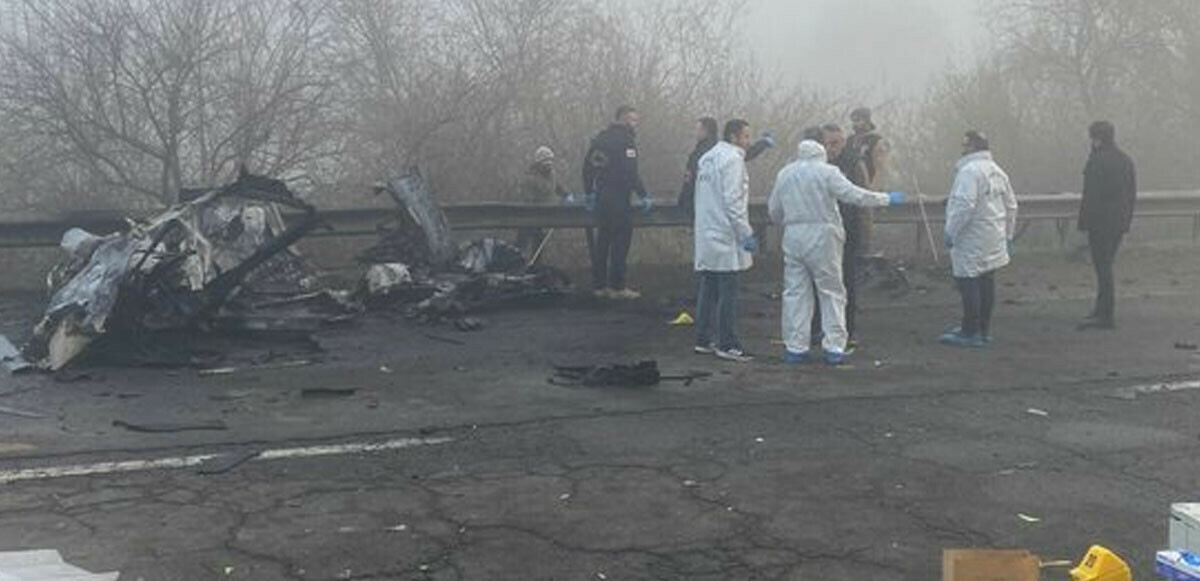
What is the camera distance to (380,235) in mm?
12211

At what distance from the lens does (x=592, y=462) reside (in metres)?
5.89

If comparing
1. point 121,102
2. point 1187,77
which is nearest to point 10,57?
point 121,102

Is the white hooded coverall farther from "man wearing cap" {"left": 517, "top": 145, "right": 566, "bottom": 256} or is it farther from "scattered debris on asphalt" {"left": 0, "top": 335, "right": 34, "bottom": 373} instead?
"scattered debris on asphalt" {"left": 0, "top": 335, "right": 34, "bottom": 373}

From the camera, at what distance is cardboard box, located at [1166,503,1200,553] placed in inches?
150

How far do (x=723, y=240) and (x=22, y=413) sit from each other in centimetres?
510

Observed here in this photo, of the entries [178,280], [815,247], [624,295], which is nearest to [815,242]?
[815,247]

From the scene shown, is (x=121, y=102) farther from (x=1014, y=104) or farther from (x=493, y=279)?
(x=1014, y=104)

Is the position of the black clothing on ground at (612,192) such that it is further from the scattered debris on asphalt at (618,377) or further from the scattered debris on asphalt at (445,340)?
the scattered debris on asphalt at (618,377)

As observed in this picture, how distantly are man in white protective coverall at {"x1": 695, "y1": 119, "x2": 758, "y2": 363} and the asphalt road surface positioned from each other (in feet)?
1.22

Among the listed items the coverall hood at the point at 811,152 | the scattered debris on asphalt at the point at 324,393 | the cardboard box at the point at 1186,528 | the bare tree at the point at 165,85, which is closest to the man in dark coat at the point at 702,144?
the coverall hood at the point at 811,152

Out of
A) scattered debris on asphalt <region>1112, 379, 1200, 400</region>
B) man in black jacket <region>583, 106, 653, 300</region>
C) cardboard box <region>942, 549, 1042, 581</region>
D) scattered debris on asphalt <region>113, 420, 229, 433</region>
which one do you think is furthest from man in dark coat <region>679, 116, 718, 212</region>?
cardboard box <region>942, 549, 1042, 581</region>

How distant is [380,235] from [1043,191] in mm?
11427

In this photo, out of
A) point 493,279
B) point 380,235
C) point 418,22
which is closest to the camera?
point 493,279

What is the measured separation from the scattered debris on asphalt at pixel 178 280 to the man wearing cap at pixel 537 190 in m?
3.66
